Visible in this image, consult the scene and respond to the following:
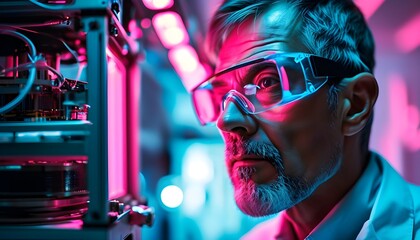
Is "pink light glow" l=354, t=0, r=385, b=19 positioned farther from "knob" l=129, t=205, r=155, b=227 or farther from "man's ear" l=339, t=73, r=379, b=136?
"knob" l=129, t=205, r=155, b=227

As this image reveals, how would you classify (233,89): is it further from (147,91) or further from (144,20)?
(147,91)

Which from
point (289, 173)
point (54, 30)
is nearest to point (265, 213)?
point (289, 173)

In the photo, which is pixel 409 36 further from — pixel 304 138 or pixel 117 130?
pixel 117 130

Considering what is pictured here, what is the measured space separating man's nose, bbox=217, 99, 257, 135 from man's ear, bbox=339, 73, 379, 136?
0.89 feet

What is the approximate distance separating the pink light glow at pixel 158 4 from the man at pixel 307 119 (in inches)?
13.2

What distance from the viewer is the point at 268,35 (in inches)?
42.4

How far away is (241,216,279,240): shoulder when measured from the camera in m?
1.36

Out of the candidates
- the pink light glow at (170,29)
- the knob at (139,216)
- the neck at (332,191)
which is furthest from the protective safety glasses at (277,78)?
the pink light glow at (170,29)

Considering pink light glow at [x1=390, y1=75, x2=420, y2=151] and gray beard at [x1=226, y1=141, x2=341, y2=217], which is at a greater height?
pink light glow at [x1=390, y1=75, x2=420, y2=151]

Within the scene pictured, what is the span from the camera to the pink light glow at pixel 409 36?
1.52 m

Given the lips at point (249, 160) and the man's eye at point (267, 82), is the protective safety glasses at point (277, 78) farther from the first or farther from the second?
the lips at point (249, 160)

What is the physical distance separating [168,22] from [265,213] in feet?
3.11

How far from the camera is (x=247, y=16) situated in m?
1.13

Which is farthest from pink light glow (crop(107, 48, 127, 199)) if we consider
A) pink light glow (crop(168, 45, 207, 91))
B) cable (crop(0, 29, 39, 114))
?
pink light glow (crop(168, 45, 207, 91))
